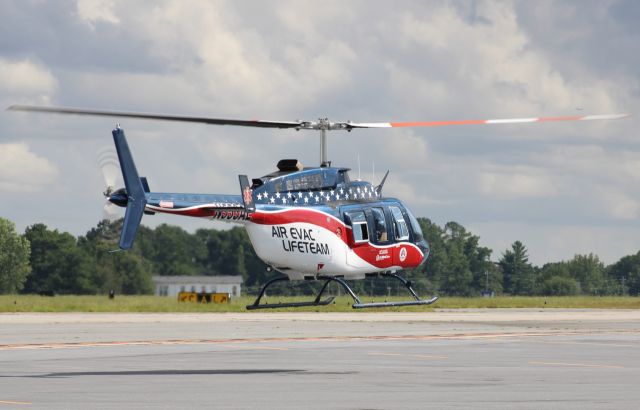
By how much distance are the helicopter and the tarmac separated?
109 inches

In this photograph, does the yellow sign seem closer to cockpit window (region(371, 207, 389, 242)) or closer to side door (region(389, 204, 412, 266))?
side door (region(389, 204, 412, 266))

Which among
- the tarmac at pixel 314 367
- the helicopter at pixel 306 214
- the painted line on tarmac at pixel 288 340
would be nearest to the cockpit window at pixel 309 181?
the helicopter at pixel 306 214

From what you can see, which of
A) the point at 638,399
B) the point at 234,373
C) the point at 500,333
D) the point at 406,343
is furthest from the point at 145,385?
the point at 500,333

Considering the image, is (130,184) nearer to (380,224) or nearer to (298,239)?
(298,239)

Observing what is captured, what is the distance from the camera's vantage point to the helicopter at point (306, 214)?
34719 mm

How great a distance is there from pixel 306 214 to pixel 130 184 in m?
5.52

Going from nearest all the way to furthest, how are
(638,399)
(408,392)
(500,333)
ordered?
(638,399)
(408,392)
(500,333)

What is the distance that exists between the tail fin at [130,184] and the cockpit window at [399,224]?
9097 millimetres

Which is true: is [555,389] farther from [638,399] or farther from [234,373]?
[234,373]

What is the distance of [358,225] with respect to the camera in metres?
39.0

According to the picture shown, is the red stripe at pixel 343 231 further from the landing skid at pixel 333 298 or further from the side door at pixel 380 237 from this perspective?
the landing skid at pixel 333 298

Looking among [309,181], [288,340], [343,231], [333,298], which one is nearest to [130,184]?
[309,181]

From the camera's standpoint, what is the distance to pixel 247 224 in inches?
1435

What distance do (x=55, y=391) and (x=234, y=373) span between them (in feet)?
21.3
